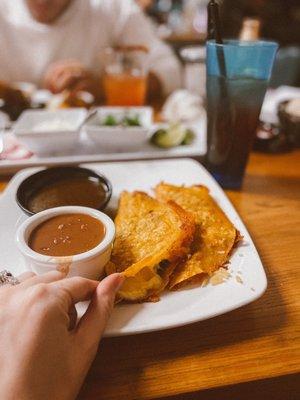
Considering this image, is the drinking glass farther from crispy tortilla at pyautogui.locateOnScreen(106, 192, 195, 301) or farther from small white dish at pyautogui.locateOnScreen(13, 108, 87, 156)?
crispy tortilla at pyautogui.locateOnScreen(106, 192, 195, 301)

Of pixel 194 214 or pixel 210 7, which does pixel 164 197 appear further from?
pixel 210 7

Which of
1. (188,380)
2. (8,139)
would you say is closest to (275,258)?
(188,380)

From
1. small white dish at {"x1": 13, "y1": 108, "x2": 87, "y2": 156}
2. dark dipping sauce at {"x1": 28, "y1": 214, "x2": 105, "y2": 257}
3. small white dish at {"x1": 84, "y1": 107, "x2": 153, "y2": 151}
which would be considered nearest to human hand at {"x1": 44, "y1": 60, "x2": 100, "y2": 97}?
small white dish at {"x1": 13, "y1": 108, "x2": 87, "y2": 156}

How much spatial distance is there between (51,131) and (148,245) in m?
1.04

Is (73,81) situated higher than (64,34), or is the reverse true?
(64,34)

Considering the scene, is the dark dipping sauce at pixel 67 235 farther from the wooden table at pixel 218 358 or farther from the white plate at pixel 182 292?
the wooden table at pixel 218 358

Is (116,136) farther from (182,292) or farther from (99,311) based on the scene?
(99,311)

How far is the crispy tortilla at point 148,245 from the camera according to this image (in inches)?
43.9

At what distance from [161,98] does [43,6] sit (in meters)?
1.63

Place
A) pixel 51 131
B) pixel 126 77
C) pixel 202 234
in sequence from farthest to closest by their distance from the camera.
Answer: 1. pixel 126 77
2. pixel 51 131
3. pixel 202 234

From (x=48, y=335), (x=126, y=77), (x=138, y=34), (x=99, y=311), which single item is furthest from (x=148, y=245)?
(x=138, y=34)

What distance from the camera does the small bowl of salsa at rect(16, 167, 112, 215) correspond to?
1524mm

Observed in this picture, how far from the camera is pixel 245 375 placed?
0.98 metres

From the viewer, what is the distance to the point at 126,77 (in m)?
2.91
